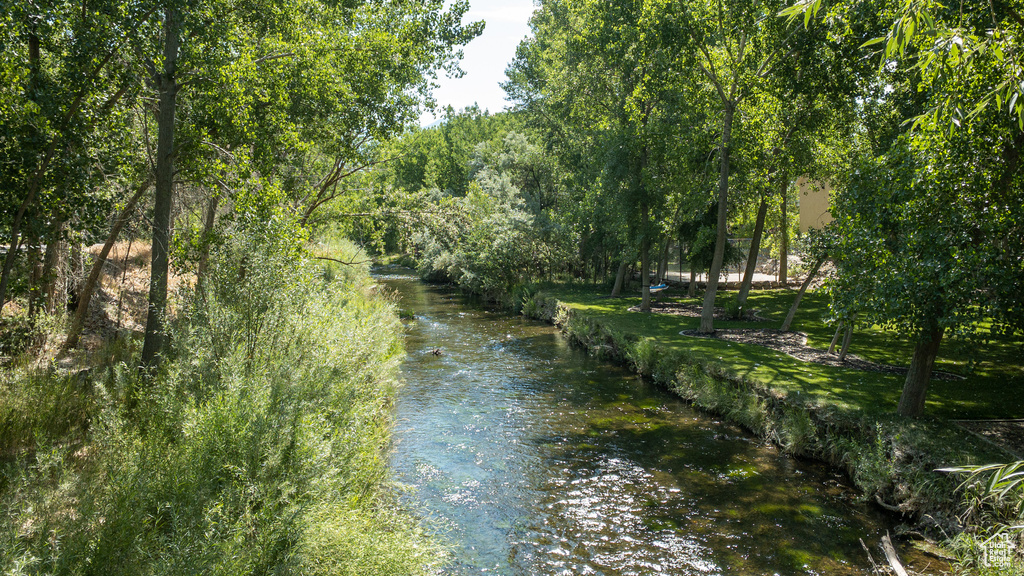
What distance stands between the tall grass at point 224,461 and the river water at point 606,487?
2.00m

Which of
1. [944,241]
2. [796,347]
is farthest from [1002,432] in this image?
[796,347]

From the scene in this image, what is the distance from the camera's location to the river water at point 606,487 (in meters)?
7.40

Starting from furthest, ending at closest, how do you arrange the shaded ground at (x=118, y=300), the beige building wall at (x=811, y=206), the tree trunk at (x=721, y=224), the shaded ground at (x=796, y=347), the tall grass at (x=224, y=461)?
1. the beige building wall at (x=811, y=206)
2. the tree trunk at (x=721, y=224)
3. the shaded ground at (x=796, y=347)
4. the shaded ground at (x=118, y=300)
5. the tall grass at (x=224, y=461)

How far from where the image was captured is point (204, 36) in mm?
9023

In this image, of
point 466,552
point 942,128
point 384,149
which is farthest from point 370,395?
point 384,149

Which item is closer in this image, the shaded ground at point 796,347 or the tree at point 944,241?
the tree at point 944,241

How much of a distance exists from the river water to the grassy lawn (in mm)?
1652

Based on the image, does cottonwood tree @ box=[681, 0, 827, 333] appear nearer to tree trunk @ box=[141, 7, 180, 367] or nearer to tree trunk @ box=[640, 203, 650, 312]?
tree trunk @ box=[640, 203, 650, 312]

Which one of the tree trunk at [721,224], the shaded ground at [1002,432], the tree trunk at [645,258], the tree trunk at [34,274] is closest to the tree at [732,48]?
the tree trunk at [721,224]

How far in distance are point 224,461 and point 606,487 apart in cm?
654

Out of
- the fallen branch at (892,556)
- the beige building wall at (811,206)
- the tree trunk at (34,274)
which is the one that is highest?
the beige building wall at (811,206)

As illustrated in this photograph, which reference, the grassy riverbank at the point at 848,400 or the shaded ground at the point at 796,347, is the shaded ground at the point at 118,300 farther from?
the shaded ground at the point at 796,347

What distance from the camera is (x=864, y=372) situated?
42.7 ft

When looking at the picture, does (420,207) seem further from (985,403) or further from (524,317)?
(985,403)
